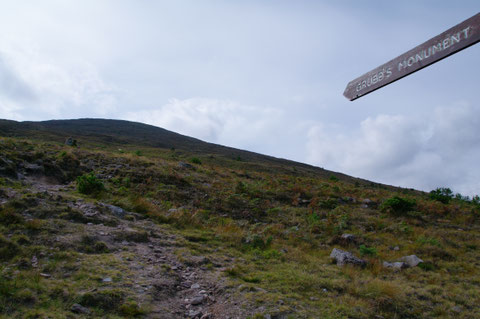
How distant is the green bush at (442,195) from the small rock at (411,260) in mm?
11703

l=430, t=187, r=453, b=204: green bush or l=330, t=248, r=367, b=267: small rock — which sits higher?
l=430, t=187, r=453, b=204: green bush

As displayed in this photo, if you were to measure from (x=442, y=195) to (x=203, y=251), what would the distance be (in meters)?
17.2

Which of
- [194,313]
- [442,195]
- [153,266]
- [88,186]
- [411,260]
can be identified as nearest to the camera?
[194,313]

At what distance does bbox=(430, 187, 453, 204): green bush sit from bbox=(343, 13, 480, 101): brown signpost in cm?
1778

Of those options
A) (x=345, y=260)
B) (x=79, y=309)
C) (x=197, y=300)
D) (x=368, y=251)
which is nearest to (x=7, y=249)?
(x=79, y=309)

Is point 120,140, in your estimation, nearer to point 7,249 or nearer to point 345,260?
point 7,249

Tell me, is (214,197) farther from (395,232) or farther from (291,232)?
(395,232)

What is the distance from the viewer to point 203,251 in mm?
7340

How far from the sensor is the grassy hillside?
4.57m

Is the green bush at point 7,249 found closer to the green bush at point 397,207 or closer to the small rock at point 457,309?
the small rock at point 457,309

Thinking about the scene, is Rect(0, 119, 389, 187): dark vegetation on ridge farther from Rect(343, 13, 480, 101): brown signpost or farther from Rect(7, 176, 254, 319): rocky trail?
Rect(343, 13, 480, 101): brown signpost

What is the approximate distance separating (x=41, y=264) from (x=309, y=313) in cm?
446

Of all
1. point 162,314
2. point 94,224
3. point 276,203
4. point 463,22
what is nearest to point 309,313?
point 162,314

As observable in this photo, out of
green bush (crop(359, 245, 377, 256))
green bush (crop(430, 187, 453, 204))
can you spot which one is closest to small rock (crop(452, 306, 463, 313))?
green bush (crop(359, 245, 377, 256))
